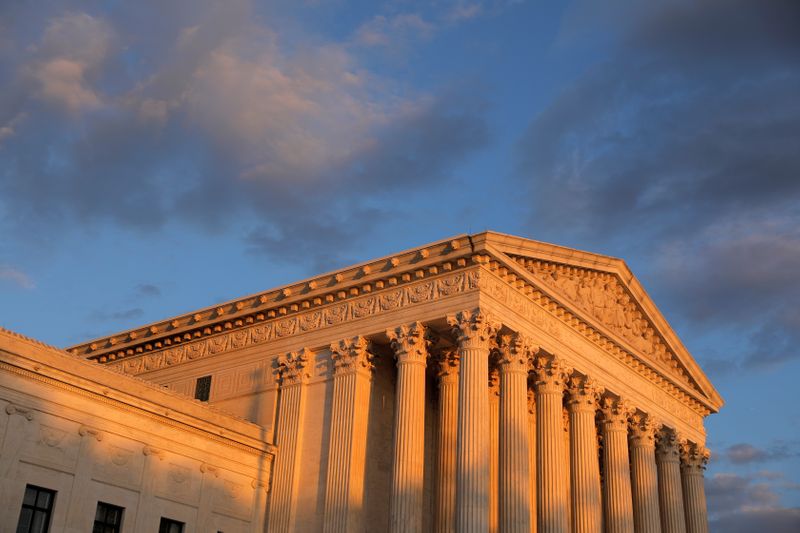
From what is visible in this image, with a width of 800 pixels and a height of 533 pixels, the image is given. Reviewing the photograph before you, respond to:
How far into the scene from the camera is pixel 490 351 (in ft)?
127

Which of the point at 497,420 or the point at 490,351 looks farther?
the point at 497,420

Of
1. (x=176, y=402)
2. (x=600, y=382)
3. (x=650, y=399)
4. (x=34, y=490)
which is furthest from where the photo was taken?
(x=650, y=399)

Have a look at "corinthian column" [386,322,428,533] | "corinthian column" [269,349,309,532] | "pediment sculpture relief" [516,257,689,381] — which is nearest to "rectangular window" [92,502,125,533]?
"corinthian column" [269,349,309,532]

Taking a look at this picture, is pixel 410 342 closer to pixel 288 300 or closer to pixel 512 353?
pixel 512 353

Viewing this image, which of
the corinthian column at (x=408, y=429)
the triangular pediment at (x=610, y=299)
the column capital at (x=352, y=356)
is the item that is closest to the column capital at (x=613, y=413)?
the triangular pediment at (x=610, y=299)

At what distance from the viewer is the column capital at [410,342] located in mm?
37375

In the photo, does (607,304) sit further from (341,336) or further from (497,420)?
(341,336)

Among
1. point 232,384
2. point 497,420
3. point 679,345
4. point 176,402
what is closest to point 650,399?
point 679,345

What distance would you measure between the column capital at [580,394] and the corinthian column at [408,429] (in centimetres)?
783

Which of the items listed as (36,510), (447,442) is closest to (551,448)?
(447,442)

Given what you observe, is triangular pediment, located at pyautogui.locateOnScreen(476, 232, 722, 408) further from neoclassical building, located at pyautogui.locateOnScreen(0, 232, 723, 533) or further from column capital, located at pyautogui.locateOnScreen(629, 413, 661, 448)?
column capital, located at pyautogui.locateOnScreen(629, 413, 661, 448)

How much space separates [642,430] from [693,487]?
6488 mm

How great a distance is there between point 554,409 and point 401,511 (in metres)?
8.60

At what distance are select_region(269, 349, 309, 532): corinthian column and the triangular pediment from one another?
33.6ft
